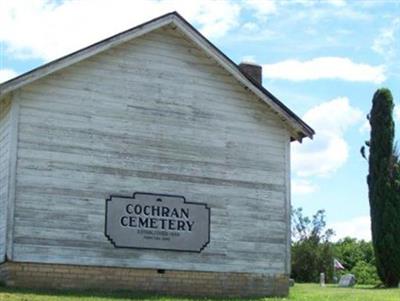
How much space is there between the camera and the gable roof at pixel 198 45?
21.7 meters

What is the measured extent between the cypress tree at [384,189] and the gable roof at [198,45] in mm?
13965

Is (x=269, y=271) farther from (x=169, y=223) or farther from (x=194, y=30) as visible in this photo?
(x=194, y=30)

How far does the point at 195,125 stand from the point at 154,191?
2.34 meters

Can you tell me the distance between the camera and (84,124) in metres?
22.5

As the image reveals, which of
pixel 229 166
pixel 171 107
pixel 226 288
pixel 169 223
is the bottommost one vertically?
pixel 226 288

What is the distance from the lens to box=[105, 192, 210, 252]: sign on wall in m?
22.5

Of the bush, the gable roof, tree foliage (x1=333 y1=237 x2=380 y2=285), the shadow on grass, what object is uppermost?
the gable roof

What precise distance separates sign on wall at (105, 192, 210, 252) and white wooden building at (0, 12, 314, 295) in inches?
6.9

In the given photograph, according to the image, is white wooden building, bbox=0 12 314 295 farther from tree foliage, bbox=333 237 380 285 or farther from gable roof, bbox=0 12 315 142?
tree foliage, bbox=333 237 380 285

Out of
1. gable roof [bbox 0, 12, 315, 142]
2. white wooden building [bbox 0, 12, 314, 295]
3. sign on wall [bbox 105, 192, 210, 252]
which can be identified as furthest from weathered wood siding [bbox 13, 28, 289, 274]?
gable roof [bbox 0, 12, 315, 142]

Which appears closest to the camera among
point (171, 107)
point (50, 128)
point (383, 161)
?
point (50, 128)

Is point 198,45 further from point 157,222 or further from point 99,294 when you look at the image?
point 99,294

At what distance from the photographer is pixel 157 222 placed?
75.8ft

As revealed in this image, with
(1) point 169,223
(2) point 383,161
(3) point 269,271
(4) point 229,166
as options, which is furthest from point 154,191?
(2) point 383,161
